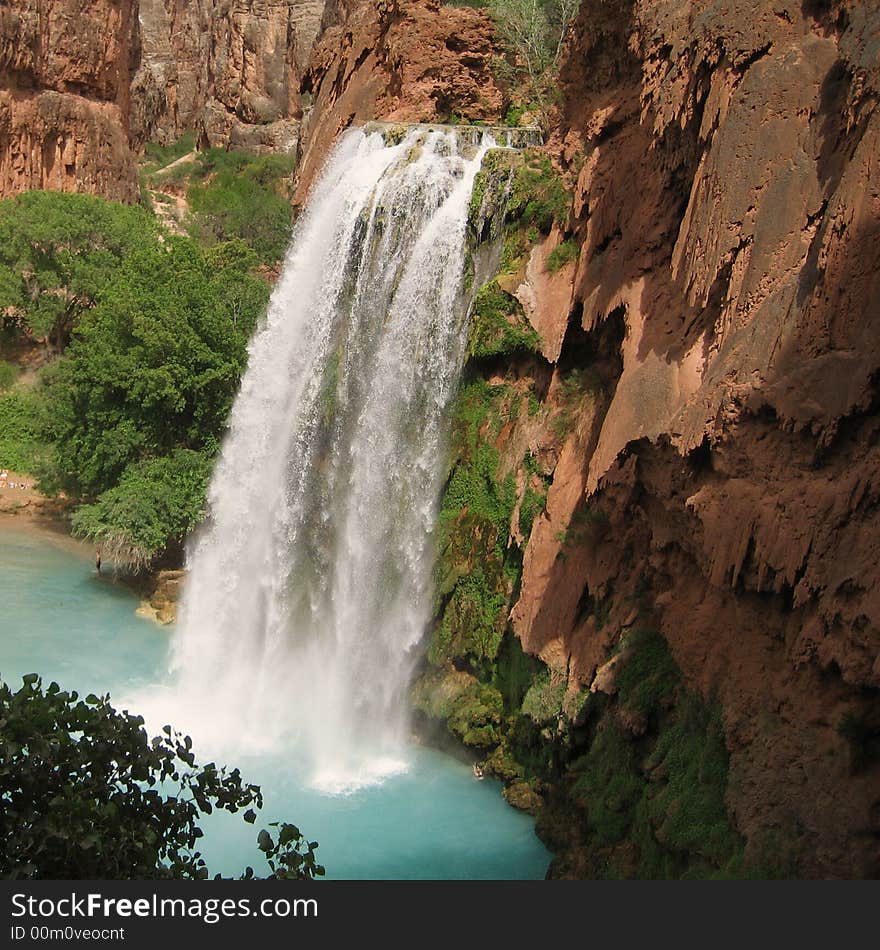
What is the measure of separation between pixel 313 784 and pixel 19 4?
29.9 meters

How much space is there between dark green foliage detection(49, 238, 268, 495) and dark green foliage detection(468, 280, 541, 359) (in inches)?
321

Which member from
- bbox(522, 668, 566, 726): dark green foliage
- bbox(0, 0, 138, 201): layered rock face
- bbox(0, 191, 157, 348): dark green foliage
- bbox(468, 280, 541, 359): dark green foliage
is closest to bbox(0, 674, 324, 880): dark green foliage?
bbox(522, 668, 566, 726): dark green foliage

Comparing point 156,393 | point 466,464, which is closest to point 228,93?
point 156,393

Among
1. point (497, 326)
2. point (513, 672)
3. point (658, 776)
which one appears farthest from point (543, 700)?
point (497, 326)

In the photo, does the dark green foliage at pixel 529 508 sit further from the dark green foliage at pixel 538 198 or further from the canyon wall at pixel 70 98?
the canyon wall at pixel 70 98

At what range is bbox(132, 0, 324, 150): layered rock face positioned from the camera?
163 ft

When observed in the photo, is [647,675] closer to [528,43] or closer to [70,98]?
[528,43]

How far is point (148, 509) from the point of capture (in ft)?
61.0

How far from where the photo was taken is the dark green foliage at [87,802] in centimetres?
447

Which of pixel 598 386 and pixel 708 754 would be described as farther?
pixel 598 386

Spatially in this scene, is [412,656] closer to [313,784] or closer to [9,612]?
[313,784]

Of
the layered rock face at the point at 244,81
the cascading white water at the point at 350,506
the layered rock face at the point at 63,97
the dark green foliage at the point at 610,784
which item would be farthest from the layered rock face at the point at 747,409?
the layered rock face at the point at 244,81

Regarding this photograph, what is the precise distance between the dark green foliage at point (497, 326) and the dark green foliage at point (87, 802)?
29.4 feet

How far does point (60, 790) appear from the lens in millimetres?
4742
